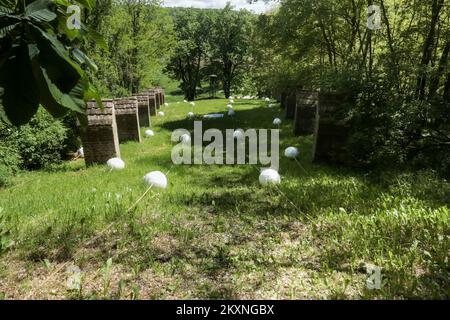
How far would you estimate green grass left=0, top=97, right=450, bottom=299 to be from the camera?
3031 mm

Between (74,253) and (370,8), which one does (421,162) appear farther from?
(74,253)

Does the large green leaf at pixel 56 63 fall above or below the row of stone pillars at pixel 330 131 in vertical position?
above

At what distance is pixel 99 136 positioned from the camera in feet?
26.1

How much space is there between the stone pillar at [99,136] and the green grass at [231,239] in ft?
5.48

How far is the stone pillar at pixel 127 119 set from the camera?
11523 millimetres

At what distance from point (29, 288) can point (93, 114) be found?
5.61 meters

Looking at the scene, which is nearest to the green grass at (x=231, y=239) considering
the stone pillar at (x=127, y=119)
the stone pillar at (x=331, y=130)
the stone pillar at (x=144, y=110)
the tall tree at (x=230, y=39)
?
the stone pillar at (x=331, y=130)

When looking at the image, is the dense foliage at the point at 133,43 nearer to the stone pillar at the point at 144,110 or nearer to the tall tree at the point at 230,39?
the stone pillar at the point at 144,110

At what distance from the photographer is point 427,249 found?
Answer: 356cm

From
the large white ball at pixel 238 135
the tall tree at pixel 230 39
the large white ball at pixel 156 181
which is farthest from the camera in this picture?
the tall tree at pixel 230 39

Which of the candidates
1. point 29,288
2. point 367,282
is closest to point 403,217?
point 367,282

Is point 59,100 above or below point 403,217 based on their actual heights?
above

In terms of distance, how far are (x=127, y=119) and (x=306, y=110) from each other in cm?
658

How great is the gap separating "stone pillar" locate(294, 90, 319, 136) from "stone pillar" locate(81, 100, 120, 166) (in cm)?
684
